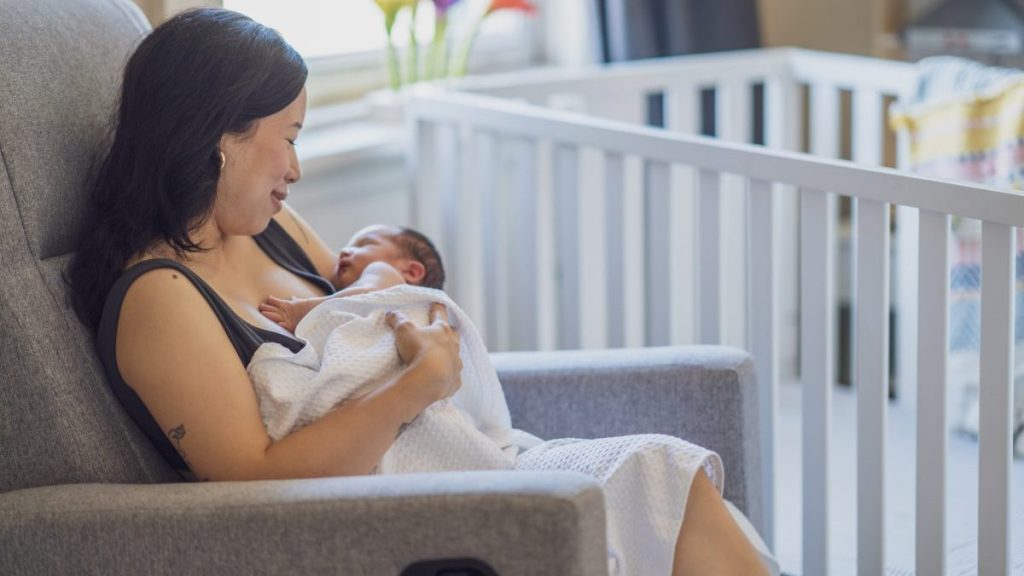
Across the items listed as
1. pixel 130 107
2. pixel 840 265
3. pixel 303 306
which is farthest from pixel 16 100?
pixel 840 265

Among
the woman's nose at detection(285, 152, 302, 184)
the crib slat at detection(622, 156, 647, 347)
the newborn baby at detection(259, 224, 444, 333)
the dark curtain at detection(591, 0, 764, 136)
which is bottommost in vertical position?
the crib slat at detection(622, 156, 647, 347)

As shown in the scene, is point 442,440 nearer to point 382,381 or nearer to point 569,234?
point 382,381

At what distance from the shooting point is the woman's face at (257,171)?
1.45 metres

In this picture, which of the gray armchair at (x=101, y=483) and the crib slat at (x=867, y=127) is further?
the crib slat at (x=867, y=127)

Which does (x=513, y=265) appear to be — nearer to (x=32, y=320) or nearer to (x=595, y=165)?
(x=595, y=165)

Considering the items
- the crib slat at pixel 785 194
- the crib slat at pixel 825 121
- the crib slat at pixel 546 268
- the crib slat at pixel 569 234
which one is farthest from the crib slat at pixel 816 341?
the crib slat at pixel 825 121

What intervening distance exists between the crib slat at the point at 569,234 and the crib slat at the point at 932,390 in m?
0.83

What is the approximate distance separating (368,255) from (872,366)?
2.19 ft

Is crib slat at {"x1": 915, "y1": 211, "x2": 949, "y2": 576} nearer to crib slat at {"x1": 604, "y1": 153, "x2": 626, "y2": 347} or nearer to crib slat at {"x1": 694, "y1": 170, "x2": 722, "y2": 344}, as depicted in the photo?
crib slat at {"x1": 694, "y1": 170, "x2": 722, "y2": 344}

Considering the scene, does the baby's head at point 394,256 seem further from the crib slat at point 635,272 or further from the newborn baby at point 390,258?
the crib slat at point 635,272

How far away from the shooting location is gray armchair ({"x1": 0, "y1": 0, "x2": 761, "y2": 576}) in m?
1.25

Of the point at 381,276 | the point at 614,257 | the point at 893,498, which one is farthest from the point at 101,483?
the point at 893,498

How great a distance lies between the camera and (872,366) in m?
1.75

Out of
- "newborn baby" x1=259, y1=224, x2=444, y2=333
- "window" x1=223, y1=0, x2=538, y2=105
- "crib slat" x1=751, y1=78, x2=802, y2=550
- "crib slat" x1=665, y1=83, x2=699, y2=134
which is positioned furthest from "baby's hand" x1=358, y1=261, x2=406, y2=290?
"crib slat" x1=665, y1=83, x2=699, y2=134
